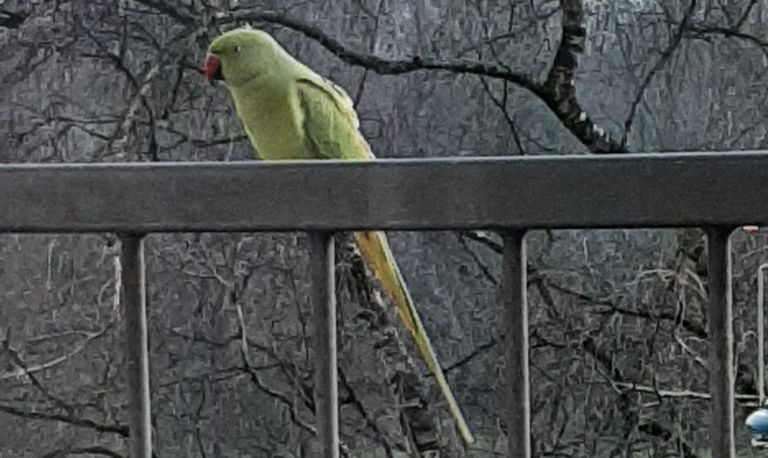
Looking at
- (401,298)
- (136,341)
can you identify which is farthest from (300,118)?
(136,341)

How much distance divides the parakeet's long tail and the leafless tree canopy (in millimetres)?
26

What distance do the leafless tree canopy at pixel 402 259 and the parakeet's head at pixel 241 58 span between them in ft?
0.72

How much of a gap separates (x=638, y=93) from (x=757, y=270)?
0.76 ft

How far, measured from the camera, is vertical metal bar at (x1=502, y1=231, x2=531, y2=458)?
0.45 metres

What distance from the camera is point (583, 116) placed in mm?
1148

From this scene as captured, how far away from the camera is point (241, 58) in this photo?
920mm

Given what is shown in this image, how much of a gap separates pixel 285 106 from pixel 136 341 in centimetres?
45

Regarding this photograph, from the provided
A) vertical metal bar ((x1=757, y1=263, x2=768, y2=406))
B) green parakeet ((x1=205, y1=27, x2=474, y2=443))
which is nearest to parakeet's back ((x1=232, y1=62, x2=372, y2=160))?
green parakeet ((x1=205, y1=27, x2=474, y2=443))

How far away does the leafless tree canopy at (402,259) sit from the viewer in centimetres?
109

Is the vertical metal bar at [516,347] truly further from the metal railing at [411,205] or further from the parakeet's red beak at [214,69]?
the parakeet's red beak at [214,69]

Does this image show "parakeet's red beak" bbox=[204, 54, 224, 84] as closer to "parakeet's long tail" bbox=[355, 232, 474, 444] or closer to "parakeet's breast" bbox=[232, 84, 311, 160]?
"parakeet's breast" bbox=[232, 84, 311, 160]

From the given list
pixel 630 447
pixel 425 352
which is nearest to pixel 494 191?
pixel 425 352

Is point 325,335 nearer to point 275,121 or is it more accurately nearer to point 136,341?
point 136,341

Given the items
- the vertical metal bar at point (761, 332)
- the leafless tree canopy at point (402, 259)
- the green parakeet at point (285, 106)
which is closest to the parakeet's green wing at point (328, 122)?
the green parakeet at point (285, 106)
